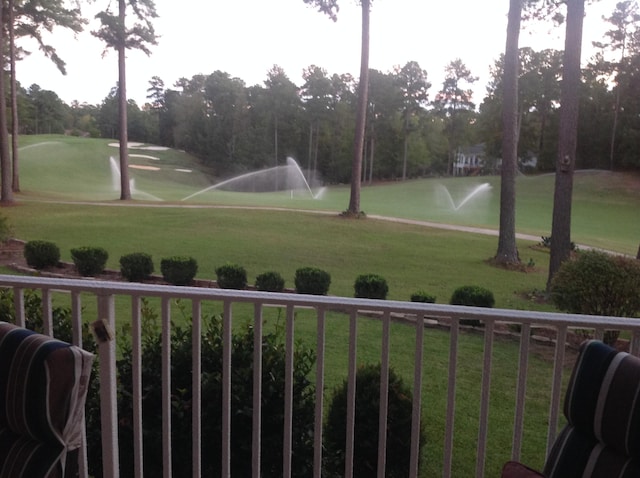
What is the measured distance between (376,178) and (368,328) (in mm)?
16448

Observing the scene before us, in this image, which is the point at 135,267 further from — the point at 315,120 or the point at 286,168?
the point at 286,168

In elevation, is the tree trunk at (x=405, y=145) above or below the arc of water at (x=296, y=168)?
above

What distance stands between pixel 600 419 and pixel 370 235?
1123 cm

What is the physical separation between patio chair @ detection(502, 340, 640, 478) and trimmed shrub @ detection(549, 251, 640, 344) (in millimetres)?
4487

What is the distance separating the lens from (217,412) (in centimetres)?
199

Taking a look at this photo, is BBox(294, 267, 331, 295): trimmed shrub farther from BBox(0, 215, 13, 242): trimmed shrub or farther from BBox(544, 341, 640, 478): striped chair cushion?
BBox(544, 341, 640, 478): striped chair cushion

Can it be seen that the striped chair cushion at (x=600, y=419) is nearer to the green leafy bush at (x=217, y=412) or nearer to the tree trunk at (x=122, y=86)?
the green leafy bush at (x=217, y=412)

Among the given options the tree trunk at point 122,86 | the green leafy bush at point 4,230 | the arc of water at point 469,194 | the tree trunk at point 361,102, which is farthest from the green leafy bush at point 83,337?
the arc of water at point 469,194

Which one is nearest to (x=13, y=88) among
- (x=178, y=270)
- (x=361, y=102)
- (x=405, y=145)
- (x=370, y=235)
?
(x=361, y=102)

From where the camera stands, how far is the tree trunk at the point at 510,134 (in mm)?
9711

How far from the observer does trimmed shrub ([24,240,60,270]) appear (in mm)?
8477

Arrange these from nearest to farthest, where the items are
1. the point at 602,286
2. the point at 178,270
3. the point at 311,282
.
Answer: the point at 602,286
the point at 311,282
the point at 178,270

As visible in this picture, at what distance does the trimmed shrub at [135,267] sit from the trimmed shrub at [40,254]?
1.21m

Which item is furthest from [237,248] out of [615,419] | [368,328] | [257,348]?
[615,419]
